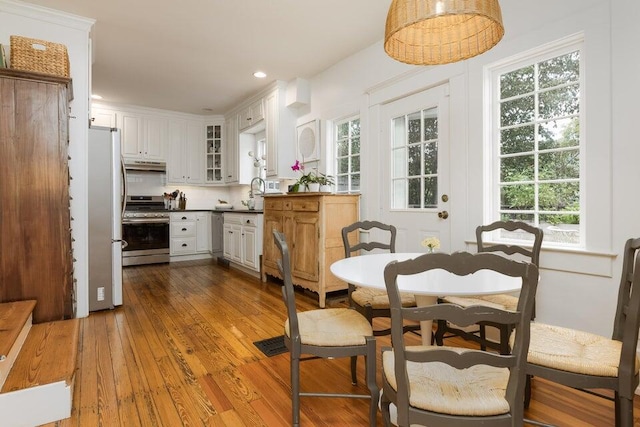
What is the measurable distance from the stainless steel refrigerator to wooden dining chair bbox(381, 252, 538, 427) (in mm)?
3130

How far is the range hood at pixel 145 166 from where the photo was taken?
228 inches

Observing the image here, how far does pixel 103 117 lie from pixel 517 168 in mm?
6039

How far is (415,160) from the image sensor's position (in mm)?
3250

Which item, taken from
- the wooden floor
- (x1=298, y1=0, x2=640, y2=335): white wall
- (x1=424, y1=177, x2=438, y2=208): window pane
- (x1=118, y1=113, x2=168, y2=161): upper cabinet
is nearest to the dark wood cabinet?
the wooden floor

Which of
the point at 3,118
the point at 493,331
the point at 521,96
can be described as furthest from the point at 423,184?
the point at 3,118

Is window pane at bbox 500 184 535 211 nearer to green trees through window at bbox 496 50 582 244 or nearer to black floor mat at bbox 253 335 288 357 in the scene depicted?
green trees through window at bbox 496 50 582 244

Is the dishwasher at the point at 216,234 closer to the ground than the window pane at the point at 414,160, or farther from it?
closer to the ground

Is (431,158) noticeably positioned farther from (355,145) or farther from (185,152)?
(185,152)

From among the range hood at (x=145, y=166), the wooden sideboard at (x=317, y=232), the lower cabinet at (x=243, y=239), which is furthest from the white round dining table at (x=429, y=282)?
the range hood at (x=145, y=166)

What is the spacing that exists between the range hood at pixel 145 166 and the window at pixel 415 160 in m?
4.33

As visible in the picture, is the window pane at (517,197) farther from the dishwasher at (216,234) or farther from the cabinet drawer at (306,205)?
the dishwasher at (216,234)

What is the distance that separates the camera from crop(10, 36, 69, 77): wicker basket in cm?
258

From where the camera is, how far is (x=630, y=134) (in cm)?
189

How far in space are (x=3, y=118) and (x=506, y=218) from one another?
12.1 feet
